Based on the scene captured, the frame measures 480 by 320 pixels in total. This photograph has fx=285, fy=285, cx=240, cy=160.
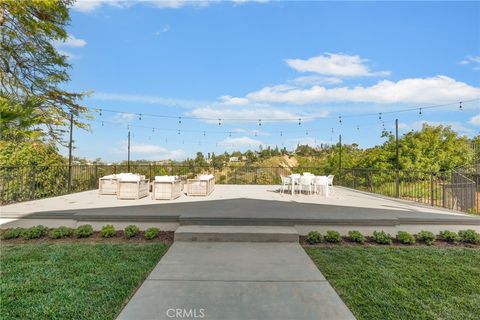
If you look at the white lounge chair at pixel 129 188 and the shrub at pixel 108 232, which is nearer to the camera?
the shrub at pixel 108 232

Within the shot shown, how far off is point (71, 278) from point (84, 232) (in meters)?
1.67

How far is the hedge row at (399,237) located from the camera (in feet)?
14.1

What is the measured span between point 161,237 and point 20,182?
18.8 ft

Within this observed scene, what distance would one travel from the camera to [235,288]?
2.71 m

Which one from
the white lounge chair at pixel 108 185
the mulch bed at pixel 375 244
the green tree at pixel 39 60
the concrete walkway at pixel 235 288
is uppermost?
the green tree at pixel 39 60

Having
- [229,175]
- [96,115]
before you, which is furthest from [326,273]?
[96,115]

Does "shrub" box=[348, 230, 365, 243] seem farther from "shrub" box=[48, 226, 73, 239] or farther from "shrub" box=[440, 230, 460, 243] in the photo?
"shrub" box=[48, 226, 73, 239]

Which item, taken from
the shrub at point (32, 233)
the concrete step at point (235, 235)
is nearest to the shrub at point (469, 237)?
the concrete step at point (235, 235)

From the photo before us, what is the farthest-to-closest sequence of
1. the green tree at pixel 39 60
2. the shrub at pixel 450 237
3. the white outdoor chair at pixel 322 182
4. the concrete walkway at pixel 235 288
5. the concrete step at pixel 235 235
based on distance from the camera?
the green tree at pixel 39 60, the white outdoor chair at pixel 322 182, the shrub at pixel 450 237, the concrete step at pixel 235 235, the concrete walkway at pixel 235 288

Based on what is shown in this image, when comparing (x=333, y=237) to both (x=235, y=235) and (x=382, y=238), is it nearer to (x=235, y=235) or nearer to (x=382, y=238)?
(x=382, y=238)

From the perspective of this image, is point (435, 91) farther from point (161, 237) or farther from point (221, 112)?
point (161, 237)

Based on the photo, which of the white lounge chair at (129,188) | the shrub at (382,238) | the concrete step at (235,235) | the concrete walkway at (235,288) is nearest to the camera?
the concrete walkway at (235,288)

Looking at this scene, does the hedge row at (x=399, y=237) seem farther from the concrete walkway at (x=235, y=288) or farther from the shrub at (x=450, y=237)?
the concrete walkway at (x=235, y=288)

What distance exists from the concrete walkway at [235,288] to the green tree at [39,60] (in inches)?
366
